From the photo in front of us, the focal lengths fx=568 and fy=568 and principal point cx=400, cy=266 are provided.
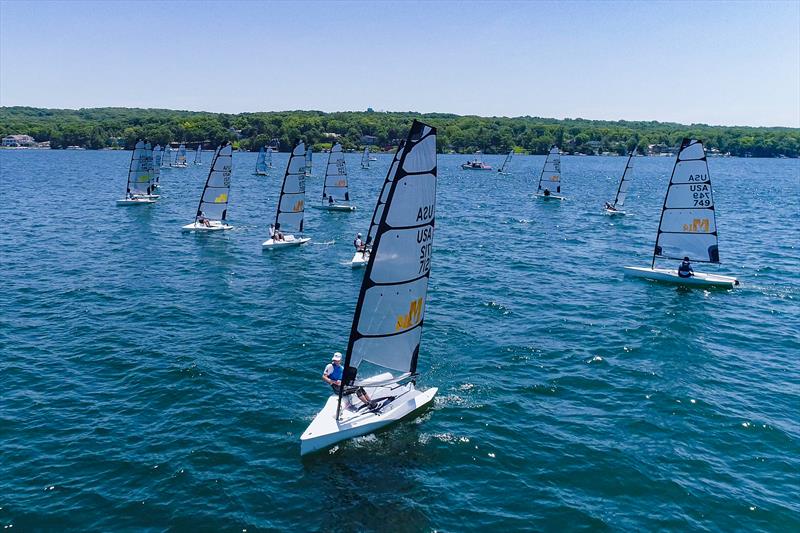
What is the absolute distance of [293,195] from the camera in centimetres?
5216

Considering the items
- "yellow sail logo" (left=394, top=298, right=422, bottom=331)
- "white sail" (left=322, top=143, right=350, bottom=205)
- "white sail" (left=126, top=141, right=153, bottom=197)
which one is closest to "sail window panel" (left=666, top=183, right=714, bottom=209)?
"yellow sail logo" (left=394, top=298, right=422, bottom=331)

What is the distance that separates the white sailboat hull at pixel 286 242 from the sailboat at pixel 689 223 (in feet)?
93.7

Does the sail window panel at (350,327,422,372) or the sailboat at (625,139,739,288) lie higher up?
the sailboat at (625,139,739,288)

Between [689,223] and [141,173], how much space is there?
221 feet

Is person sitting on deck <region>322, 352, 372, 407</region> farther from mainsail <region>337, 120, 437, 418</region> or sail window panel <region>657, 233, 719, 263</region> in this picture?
sail window panel <region>657, 233, 719, 263</region>

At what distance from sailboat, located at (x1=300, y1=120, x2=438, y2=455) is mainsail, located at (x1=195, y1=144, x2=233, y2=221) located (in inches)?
1597

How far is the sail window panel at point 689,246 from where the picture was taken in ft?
136

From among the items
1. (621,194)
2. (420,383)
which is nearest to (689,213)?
(420,383)

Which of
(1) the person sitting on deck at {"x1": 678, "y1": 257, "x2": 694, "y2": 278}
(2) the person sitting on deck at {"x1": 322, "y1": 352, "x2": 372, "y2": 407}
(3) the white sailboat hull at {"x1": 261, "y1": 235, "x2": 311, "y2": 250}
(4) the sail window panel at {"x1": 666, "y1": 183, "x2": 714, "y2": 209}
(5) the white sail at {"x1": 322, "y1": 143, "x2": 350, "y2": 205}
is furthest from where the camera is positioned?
(5) the white sail at {"x1": 322, "y1": 143, "x2": 350, "y2": 205}

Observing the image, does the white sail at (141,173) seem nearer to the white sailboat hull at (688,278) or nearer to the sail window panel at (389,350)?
the white sailboat hull at (688,278)

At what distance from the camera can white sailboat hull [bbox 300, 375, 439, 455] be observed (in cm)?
1877

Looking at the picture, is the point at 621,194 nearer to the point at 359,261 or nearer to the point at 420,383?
the point at 359,261

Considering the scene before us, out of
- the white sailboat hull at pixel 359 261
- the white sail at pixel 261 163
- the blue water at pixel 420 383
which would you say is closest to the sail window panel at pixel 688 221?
the blue water at pixel 420 383

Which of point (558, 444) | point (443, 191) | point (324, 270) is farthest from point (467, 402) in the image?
point (443, 191)
